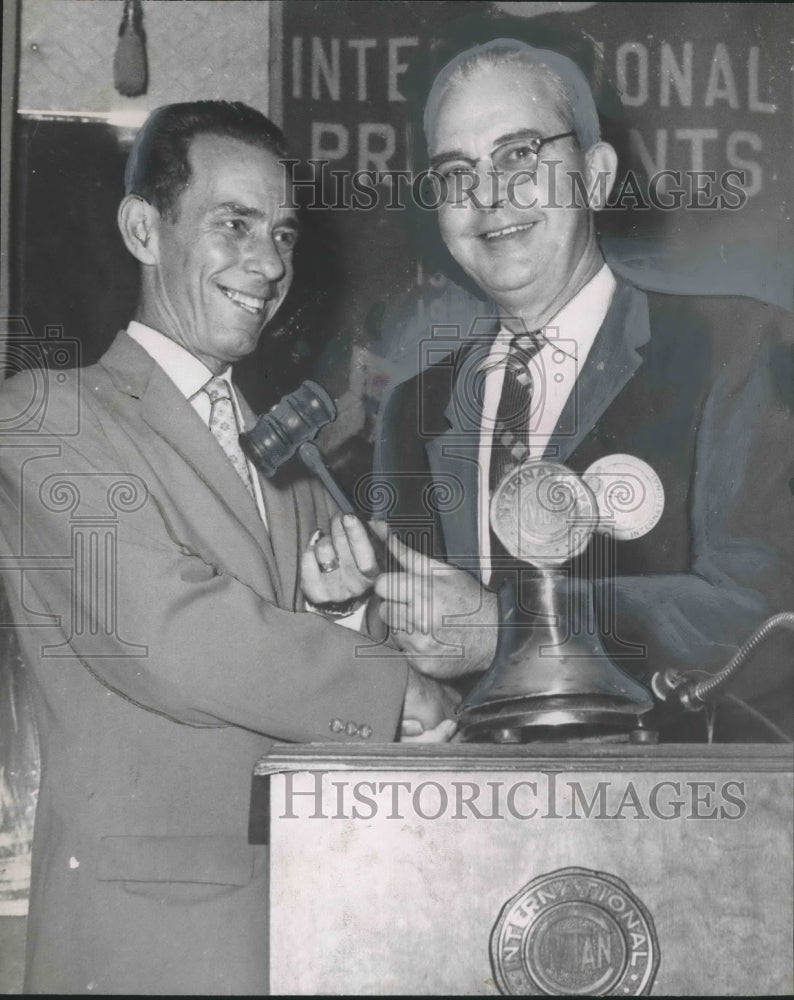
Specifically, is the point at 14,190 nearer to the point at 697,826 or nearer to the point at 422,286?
the point at 422,286

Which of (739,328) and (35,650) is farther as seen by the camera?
(739,328)

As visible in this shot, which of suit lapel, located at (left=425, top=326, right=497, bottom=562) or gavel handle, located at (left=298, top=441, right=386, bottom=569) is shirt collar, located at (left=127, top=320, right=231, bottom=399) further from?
suit lapel, located at (left=425, top=326, right=497, bottom=562)

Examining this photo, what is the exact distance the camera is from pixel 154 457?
381cm

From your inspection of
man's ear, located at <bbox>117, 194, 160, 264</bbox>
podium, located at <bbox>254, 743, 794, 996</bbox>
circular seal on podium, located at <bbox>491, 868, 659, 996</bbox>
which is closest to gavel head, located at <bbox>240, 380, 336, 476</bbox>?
man's ear, located at <bbox>117, 194, 160, 264</bbox>

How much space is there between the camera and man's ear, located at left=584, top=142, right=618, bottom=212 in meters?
4.05

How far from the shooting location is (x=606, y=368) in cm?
396

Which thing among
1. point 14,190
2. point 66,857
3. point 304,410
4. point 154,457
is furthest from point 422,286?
point 66,857

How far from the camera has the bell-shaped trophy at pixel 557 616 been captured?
373cm

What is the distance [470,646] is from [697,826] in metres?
0.72

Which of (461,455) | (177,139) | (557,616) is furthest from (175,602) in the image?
(177,139)

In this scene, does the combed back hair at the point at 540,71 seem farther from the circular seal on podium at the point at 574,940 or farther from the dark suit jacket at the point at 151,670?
the circular seal on podium at the point at 574,940

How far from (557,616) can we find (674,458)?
0.55 meters

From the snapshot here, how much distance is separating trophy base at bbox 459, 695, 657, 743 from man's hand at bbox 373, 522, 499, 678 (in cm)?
13

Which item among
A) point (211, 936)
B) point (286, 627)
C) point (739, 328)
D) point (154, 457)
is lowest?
point (211, 936)
